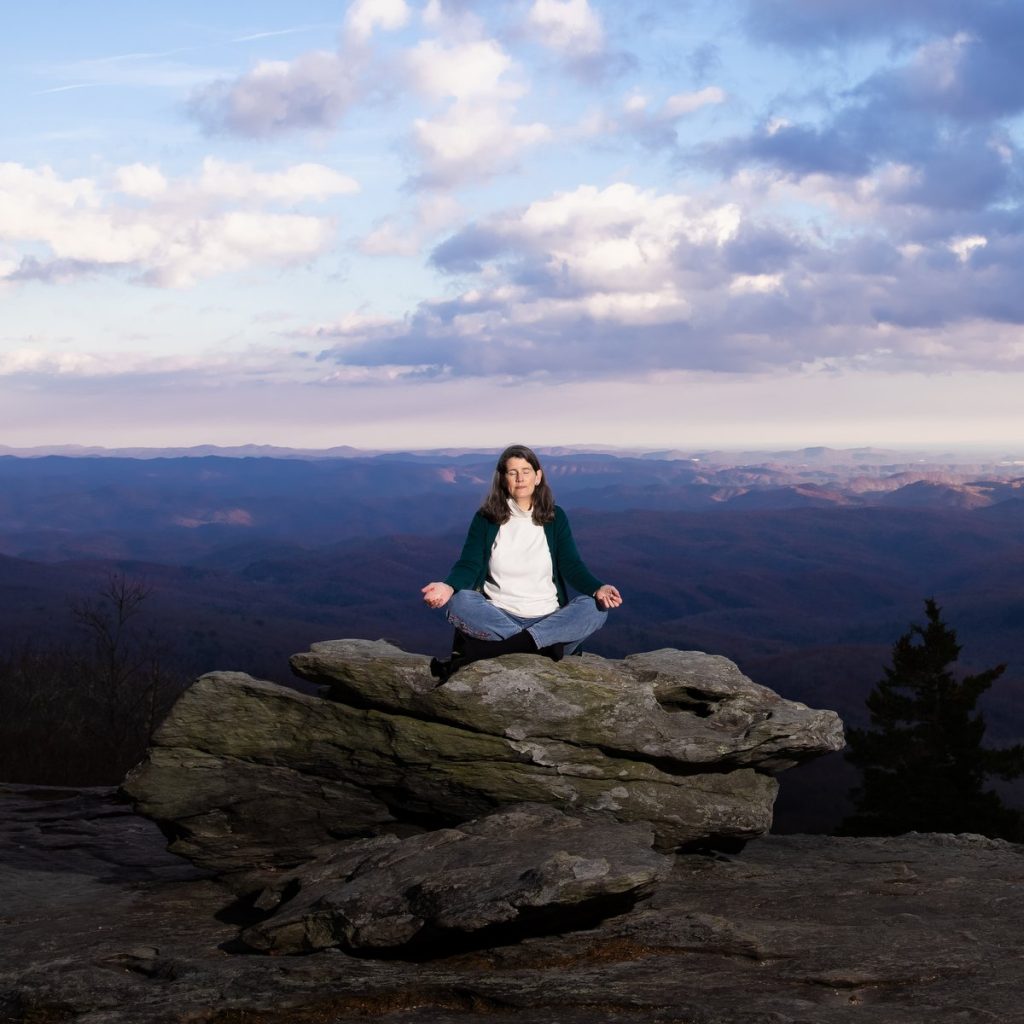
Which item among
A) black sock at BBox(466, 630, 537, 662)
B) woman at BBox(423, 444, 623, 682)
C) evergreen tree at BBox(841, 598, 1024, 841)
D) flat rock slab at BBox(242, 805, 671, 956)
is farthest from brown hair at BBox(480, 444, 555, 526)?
evergreen tree at BBox(841, 598, 1024, 841)

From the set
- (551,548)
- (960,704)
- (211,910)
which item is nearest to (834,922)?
(551,548)

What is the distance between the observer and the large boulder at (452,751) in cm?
1549

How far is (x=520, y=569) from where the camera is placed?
14938mm

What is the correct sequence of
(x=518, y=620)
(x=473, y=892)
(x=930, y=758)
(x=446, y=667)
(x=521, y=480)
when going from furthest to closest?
(x=930, y=758)
(x=446, y=667)
(x=518, y=620)
(x=521, y=480)
(x=473, y=892)

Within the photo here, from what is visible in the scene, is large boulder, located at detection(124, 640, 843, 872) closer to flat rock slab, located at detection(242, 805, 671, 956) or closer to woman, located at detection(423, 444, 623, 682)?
woman, located at detection(423, 444, 623, 682)

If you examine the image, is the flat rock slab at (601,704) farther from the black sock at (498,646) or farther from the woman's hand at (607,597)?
the woman's hand at (607,597)

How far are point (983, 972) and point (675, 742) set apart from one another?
5421 mm

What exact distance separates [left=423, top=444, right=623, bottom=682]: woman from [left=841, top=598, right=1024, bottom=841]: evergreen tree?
36.5 meters

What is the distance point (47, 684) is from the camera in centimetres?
9750

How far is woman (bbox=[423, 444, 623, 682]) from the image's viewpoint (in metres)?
14.8

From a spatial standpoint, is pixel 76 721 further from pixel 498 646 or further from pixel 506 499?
pixel 506 499

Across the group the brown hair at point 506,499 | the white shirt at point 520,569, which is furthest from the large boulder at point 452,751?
the brown hair at point 506,499

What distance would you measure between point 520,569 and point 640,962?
5544 mm

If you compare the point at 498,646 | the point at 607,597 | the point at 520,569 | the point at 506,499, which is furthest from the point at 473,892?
the point at 506,499
